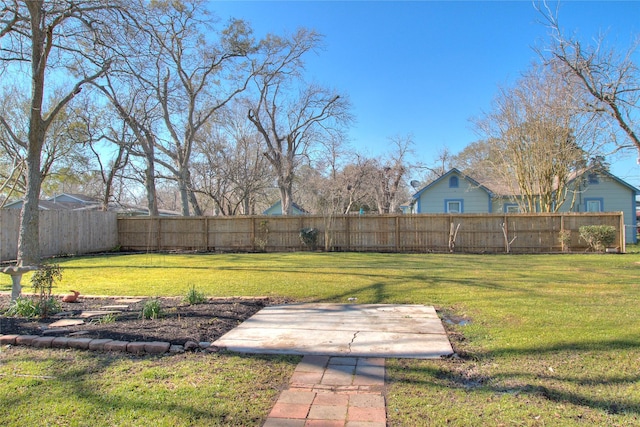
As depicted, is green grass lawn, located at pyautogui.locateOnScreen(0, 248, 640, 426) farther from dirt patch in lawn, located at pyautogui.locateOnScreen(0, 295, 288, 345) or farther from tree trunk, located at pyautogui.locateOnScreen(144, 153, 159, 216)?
tree trunk, located at pyautogui.locateOnScreen(144, 153, 159, 216)

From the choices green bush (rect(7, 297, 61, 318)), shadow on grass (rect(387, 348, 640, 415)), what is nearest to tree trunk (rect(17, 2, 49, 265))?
green bush (rect(7, 297, 61, 318))

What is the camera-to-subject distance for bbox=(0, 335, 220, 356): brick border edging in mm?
3605

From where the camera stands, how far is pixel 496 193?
20.7 m

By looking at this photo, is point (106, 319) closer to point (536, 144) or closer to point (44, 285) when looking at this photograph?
point (44, 285)

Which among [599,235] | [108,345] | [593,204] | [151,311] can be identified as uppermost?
[593,204]

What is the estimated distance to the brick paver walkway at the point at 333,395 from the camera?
2.39 metres

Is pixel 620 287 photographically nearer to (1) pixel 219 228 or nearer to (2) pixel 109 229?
(1) pixel 219 228

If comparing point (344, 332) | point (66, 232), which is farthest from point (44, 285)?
point (66, 232)

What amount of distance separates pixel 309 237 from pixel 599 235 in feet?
34.5

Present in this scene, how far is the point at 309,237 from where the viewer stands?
16172 millimetres

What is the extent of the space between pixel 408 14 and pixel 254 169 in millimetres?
16596

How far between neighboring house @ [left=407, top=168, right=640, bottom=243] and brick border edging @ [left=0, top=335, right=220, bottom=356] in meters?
18.5

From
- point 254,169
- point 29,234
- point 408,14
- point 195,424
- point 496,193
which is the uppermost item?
point 408,14

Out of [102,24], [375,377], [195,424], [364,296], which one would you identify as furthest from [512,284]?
[102,24]
